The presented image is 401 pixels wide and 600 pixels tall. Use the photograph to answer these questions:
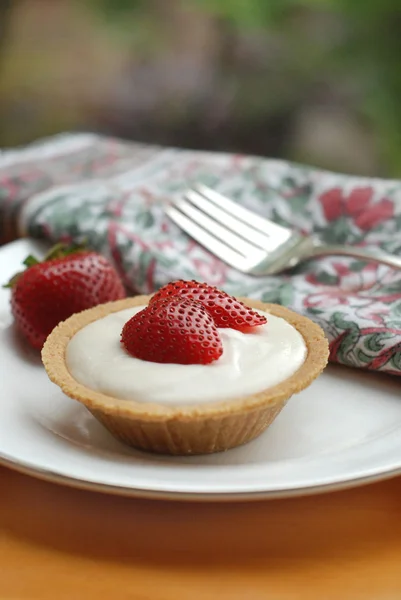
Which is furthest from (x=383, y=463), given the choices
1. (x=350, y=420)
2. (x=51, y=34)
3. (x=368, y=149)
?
(x=51, y=34)

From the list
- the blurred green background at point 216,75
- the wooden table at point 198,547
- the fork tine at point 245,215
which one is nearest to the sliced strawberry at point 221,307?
the wooden table at point 198,547

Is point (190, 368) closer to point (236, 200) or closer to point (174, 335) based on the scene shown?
point (174, 335)

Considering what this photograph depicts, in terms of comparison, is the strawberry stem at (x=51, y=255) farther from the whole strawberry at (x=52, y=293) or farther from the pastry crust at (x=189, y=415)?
the pastry crust at (x=189, y=415)

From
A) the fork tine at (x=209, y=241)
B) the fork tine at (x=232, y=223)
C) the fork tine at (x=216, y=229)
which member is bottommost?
the fork tine at (x=209, y=241)

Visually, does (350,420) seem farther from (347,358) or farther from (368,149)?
(368,149)

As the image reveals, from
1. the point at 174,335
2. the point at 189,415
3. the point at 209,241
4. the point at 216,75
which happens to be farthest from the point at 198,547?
the point at 216,75

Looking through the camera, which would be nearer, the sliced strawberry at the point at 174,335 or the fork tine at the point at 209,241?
the sliced strawberry at the point at 174,335
